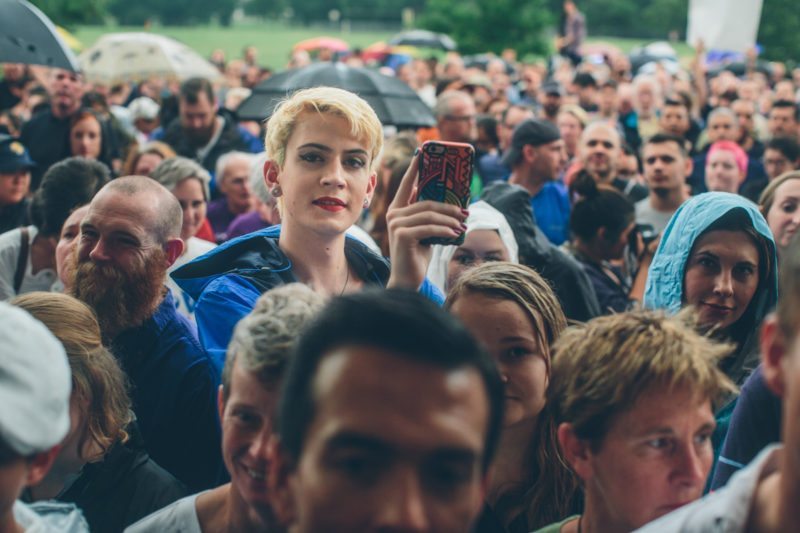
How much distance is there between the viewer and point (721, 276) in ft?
12.8

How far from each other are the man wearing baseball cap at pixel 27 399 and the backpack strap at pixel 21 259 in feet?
10.7

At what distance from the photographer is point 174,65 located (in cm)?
1262

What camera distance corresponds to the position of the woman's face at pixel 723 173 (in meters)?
8.35

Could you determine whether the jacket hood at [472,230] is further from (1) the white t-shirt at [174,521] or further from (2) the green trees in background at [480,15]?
(2) the green trees in background at [480,15]

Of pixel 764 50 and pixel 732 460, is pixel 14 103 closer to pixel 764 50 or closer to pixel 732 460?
pixel 732 460

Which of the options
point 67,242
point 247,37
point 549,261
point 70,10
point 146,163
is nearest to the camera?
point 67,242

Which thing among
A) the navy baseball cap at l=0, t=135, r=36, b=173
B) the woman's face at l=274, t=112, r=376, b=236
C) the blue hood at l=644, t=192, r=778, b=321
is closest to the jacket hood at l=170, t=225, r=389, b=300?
the woman's face at l=274, t=112, r=376, b=236

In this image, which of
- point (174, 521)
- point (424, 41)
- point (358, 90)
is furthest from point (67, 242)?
point (424, 41)

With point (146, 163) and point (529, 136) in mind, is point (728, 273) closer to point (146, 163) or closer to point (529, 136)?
point (529, 136)

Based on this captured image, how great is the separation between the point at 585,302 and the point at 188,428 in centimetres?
277

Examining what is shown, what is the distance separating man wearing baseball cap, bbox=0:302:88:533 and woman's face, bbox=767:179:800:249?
427cm

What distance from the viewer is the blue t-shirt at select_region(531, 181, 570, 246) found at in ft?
25.0

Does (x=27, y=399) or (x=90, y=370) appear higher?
(x=27, y=399)

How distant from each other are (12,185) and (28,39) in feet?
3.38
